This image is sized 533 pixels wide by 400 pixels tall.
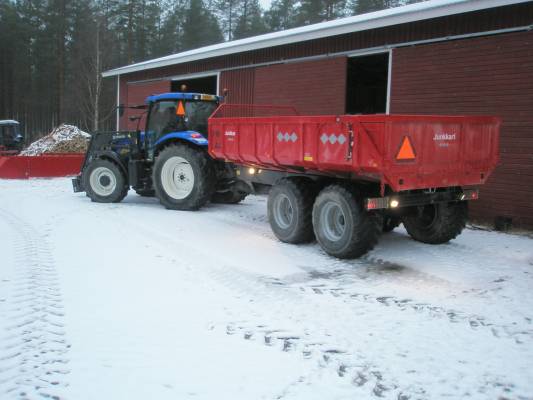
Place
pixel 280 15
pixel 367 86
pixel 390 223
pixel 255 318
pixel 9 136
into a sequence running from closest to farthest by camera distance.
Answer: pixel 255 318, pixel 390 223, pixel 367 86, pixel 9 136, pixel 280 15

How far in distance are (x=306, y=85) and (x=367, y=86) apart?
6578mm

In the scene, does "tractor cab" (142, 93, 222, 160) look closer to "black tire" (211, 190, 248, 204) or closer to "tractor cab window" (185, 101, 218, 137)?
"tractor cab window" (185, 101, 218, 137)

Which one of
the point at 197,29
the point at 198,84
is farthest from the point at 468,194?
the point at 197,29

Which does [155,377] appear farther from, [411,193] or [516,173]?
[516,173]

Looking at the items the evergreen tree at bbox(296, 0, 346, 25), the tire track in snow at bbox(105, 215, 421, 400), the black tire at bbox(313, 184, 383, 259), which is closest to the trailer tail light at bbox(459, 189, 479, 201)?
the black tire at bbox(313, 184, 383, 259)

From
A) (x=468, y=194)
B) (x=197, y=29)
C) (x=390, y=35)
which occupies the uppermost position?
(x=197, y=29)

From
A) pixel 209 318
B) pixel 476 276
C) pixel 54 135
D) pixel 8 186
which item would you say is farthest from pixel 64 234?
pixel 54 135

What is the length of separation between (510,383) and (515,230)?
5932 mm

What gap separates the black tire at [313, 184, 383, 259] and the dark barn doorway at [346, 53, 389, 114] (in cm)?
805

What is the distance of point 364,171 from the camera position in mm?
5758

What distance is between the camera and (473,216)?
945 centimetres

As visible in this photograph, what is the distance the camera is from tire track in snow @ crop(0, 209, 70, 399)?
10.3 ft

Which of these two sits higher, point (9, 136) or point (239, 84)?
point (239, 84)

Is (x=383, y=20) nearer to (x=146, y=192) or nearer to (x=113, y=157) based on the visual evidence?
(x=146, y=192)
